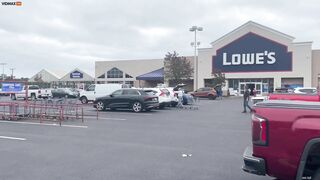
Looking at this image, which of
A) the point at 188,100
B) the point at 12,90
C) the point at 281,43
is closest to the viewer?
the point at 12,90

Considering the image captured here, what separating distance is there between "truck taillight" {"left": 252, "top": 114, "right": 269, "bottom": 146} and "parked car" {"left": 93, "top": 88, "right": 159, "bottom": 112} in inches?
638

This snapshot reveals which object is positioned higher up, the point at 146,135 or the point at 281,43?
the point at 281,43

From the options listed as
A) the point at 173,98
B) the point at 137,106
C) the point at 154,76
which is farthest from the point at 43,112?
the point at 154,76

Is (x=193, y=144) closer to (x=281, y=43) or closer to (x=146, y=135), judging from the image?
(x=146, y=135)

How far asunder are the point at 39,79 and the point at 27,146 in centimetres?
7495

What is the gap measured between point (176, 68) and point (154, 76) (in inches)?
289

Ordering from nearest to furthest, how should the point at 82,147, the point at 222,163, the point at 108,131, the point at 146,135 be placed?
the point at 222,163, the point at 82,147, the point at 146,135, the point at 108,131

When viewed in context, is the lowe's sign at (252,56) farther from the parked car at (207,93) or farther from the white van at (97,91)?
the white van at (97,91)

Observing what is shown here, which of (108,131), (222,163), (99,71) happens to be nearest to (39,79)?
(99,71)

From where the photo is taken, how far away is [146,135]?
11.4 m

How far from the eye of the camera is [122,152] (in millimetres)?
8500

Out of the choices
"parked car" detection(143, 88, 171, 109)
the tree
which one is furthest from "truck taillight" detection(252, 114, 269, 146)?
the tree

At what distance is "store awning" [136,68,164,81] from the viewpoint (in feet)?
196

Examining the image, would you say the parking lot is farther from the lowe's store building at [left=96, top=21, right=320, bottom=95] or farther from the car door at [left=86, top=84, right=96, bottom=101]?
the lowe's store building at [left=96, top=21, right=320, bottom=95]
